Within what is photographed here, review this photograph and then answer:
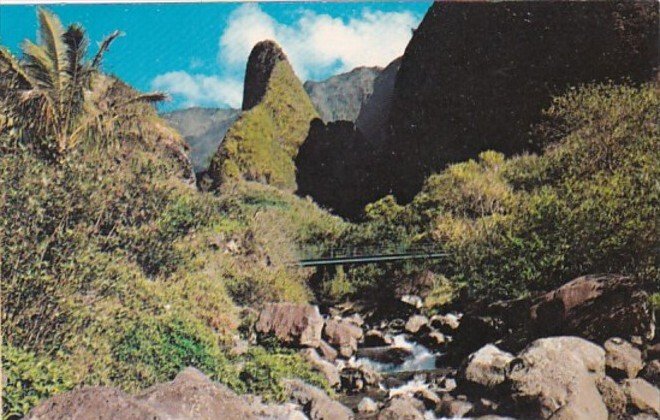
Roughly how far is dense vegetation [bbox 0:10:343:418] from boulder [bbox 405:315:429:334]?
2.04 m

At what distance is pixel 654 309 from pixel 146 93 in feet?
17.6

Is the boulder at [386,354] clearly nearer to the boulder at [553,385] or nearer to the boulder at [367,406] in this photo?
the boulder at [367,406]

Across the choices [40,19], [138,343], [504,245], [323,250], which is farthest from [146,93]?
[504,245]

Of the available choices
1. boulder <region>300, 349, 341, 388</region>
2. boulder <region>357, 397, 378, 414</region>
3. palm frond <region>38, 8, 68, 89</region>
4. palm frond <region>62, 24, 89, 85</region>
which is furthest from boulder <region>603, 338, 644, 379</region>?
palm frond <region>38, 8, 68, 89</region>

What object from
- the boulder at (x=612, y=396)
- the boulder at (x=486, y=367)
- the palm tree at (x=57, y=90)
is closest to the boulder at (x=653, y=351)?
the boulder at (x=612, y=396)

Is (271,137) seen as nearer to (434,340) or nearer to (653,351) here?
(434,340)

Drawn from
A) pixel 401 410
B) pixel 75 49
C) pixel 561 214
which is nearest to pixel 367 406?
pixel 401 410

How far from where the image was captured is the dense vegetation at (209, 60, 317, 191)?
6457 mm

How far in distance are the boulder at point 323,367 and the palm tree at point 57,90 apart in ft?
10.0

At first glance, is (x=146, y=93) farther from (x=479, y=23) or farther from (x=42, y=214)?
(x=479, y=23)

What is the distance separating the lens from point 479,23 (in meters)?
7.47

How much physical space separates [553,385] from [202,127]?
12.7 ft

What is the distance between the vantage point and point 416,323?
28.3 ft

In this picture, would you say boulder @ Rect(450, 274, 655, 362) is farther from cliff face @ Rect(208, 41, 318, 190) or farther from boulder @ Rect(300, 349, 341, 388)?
cliff face @ Rect(208, 41, 318, 190)
